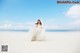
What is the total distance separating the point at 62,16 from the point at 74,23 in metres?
0.09

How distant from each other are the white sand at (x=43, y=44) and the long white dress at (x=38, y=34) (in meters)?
0.03

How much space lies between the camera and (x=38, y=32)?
2.73 feet

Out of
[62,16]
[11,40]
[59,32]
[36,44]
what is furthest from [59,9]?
[11,40]

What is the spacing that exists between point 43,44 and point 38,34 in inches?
3.0

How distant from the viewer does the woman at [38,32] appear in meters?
0.83

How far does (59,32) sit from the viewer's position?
84 cm

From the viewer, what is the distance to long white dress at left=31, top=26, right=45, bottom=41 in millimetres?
831

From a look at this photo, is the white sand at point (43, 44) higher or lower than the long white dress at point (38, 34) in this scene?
lower

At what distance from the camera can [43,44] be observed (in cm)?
84

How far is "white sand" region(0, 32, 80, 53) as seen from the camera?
833 millimetres

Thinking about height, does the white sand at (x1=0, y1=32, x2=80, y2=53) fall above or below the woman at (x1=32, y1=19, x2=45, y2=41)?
below

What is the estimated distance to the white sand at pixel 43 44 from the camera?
0.83m

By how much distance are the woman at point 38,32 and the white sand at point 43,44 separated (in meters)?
0.03

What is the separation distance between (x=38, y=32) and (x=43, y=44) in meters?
0.09
